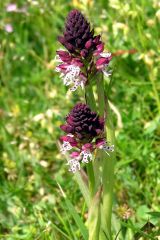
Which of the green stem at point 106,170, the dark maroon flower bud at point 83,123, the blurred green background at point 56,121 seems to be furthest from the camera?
the blurred green background at point 56,121

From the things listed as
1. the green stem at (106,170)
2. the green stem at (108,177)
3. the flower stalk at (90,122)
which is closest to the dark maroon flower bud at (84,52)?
the flower stalk at (90,122)

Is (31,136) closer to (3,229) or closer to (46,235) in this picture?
(3,229)

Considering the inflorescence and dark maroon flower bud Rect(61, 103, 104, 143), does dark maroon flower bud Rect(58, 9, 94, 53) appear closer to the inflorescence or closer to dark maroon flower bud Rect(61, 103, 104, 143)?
the inflorescence

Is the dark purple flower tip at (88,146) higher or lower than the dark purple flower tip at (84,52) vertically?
lower

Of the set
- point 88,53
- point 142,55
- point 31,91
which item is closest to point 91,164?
point 88,53

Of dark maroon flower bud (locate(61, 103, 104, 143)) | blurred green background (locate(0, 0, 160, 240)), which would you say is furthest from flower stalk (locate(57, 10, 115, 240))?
blurred green background (locate(0, 0, 160, 240))

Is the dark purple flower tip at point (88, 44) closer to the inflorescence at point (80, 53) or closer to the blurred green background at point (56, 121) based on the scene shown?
the inflorescence at point (80, 53)
